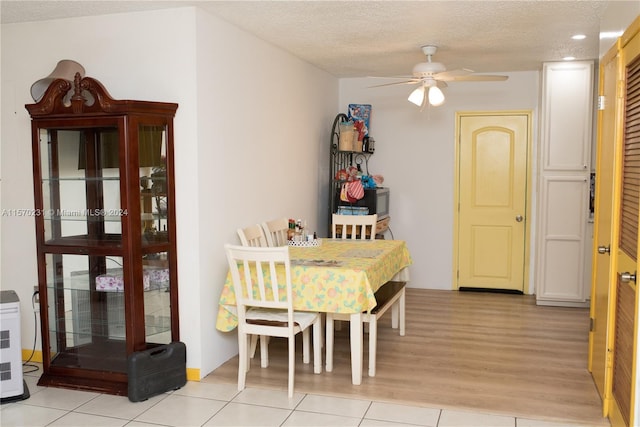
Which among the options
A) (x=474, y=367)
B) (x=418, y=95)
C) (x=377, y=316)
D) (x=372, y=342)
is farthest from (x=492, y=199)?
(x=372, y=342)

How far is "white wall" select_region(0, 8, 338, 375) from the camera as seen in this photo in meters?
3.81

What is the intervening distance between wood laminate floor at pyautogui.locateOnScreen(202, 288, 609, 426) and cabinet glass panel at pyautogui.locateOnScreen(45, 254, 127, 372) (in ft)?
2.26

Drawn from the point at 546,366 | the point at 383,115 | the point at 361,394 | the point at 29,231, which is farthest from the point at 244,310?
the point at 383,115

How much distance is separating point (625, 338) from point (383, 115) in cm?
431

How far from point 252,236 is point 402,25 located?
1907 millimetres

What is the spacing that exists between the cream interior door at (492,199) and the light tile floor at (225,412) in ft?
11.3

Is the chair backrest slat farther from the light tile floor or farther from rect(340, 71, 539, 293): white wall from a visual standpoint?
rect(340, 71, 539, 293): white wall

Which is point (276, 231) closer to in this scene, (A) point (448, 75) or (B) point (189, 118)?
(B) point (189, 118)

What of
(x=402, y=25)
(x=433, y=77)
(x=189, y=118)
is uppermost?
(x=402, y=25)

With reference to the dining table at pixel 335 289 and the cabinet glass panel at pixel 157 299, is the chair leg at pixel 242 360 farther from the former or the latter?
the cabinet glass panel at pixel 157 299

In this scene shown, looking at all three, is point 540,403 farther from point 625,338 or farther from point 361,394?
point 361,394

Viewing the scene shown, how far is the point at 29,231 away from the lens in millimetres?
4246

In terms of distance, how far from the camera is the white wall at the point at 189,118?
3.81 m

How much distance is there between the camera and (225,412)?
340cm
